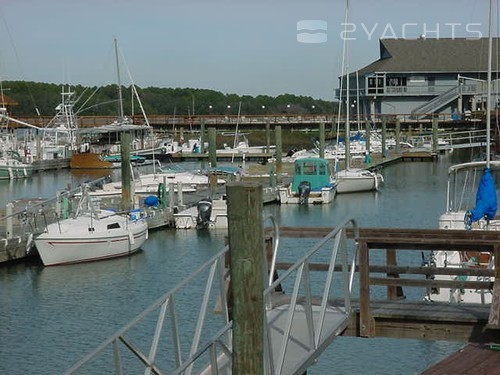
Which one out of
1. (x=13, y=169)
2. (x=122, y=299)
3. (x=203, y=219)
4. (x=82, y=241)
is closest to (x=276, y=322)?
(x=122, y=299)

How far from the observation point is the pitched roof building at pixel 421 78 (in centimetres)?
10625

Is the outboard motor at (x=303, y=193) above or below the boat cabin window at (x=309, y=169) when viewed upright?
below

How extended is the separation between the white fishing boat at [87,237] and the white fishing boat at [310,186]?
16915mm

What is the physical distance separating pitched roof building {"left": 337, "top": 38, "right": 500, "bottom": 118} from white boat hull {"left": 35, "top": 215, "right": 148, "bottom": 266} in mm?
74635

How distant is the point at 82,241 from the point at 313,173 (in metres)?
22.3

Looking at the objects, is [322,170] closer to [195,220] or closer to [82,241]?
[195,220]

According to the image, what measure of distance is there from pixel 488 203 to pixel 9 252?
15599 millimetres

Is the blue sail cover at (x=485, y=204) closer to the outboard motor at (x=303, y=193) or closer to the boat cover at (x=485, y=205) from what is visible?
the boat cover at (x=485, y=205)

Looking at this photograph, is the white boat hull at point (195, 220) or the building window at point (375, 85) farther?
the building window at point (375, 85)

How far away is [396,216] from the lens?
46156mm

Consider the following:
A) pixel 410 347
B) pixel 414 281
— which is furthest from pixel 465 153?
pixel 414 281

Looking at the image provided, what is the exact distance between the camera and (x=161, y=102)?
176 metres

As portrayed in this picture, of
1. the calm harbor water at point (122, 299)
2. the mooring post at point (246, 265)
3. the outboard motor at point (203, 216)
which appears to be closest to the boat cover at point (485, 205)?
the calm harbor water at point (122, 299)

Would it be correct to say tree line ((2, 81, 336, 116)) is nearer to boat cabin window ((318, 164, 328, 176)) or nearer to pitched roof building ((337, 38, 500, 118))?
pitched roof building ((337, 38, 500, 118))
